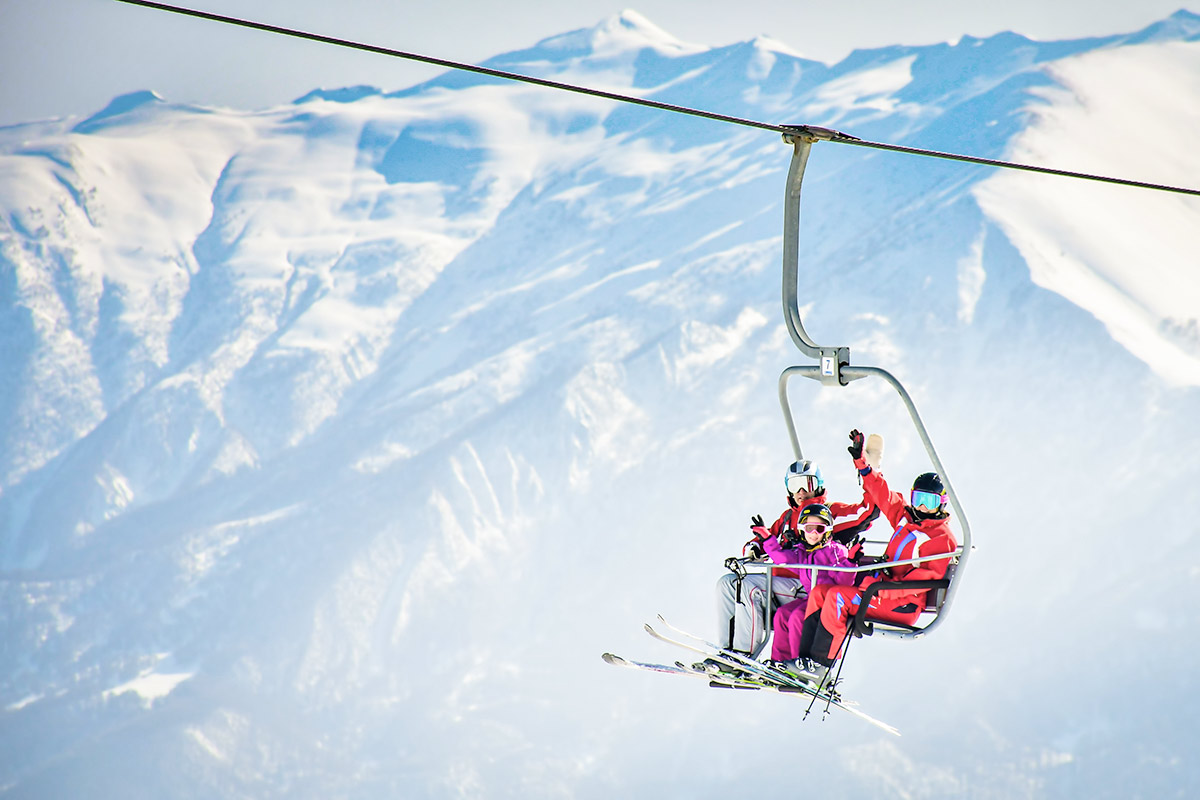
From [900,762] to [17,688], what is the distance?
109755 mm

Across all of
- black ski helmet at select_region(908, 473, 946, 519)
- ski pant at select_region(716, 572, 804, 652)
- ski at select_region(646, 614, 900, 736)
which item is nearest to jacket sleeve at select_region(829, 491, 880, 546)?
ski pant at select_region(716, 572, 804, 652)

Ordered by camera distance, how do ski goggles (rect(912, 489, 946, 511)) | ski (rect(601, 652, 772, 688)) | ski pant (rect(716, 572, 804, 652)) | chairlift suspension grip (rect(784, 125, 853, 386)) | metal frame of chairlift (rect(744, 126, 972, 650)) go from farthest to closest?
1. ski pant (rect(716, 572, 804, 652))
2. ski (rect(601, 652, 772, 688))
3. ski goggles (rect(912, 489, 946, 511))
4. chairlift suspension grip (rect(784, 125, 853, 386))
5. metal frame of chairlift (rect(744, 126, 972, 650))

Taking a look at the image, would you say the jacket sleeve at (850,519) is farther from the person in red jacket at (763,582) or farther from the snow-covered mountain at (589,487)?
the snow-covered mountain at (589,487)

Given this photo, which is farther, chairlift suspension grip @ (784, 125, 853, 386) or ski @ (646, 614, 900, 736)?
ski @ (646, 614, 900, 736)

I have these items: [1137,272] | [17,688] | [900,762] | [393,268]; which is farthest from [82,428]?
[1137,272]

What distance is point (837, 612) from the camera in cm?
920

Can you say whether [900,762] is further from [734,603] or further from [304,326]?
[734,603]

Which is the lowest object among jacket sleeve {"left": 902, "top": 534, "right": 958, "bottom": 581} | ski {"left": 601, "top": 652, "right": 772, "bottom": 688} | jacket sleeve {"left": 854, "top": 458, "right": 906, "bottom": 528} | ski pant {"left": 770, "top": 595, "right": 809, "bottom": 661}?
ski {"left": 601, "top": 652, "right": 772, "bottom": 688}

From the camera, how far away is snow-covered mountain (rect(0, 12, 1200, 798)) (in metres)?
141

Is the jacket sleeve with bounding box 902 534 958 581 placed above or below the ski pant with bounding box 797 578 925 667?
above

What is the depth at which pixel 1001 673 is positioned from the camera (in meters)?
139

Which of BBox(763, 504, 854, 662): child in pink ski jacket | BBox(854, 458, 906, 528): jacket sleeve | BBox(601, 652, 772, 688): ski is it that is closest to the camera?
BBox(601, 652, 772, 688): ski

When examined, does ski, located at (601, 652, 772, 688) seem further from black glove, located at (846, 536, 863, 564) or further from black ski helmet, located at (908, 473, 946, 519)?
black ski helmet, located at (908, 473, 946, 519)

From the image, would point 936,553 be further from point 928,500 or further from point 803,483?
point 803,483
